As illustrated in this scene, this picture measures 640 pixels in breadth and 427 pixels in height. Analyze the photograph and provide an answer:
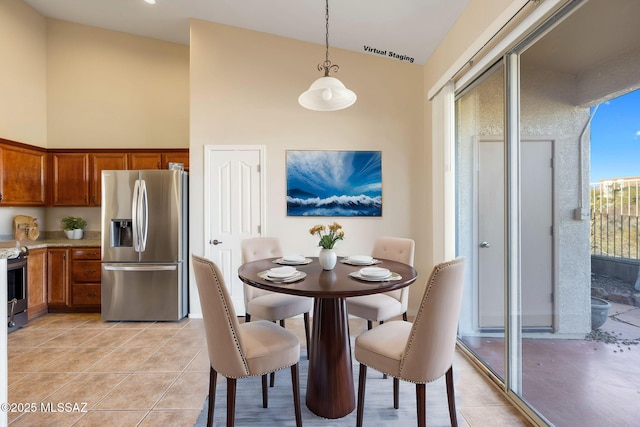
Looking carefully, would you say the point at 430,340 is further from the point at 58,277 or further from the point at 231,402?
the point at 58,277

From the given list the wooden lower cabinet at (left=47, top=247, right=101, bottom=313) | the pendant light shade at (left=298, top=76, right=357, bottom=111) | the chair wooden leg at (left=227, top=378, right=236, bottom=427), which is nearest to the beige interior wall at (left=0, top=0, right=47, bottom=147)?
the wooden lower cabinet at (left=47, top=247, right=101, bottom=313)

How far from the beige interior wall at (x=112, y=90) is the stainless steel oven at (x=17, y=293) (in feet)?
5.95

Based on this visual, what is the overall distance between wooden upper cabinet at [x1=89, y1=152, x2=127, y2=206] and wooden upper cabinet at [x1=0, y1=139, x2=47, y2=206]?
58 centimetres

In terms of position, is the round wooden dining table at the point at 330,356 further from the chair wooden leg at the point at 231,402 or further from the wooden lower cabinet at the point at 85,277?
the wooden lower cabinet at the point at 85,277

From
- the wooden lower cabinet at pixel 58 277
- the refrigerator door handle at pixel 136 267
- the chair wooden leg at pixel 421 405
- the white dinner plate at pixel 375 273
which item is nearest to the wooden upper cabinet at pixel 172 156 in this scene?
the refrigerator door handle at pixel 136 267

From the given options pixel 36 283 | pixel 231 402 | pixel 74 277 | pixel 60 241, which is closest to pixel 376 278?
pixel 231 402

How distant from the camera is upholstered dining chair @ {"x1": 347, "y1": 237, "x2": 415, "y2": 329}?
2236 mm

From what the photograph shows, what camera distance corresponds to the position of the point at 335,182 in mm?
3447

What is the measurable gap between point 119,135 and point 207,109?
164cm

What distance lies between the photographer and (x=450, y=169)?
2.73m

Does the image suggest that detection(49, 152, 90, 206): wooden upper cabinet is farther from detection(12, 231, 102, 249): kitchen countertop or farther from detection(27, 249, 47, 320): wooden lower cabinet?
detection(27, 249, 47, 320): wooden lower cabinet

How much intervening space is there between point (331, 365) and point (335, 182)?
6.95 ft

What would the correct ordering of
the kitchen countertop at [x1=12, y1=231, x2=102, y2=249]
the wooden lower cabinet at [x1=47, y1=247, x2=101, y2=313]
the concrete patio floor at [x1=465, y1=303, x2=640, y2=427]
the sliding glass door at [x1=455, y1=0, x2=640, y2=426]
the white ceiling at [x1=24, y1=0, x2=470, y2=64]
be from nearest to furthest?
the concrete patio floor at [x1=465, y1=303, x2=640, y2=427] → the sliding glass door at [x1=455, y1=0, x2=640, y2=426] → the white ceiling at [x1=24, y1=0, x2=470, y2=64] → the kitchen countertop at [x1=12, y1=231, x2=102, y2=249] → the wooden lower cabinet at [x1=47, y1=247, x2=101, y2=313]

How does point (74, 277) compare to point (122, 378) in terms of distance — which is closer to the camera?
point (122, 378)
